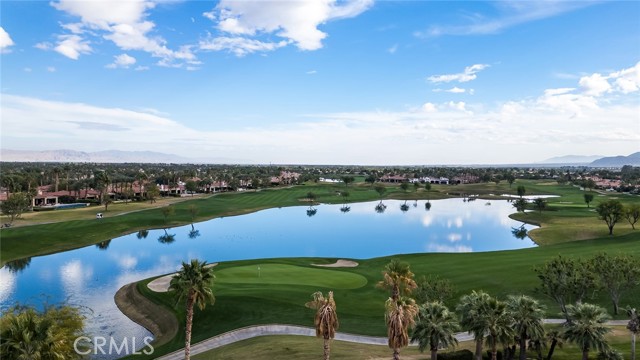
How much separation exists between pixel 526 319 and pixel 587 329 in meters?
3.99

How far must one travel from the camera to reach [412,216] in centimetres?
13200

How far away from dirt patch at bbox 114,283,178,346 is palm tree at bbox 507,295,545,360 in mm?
29639

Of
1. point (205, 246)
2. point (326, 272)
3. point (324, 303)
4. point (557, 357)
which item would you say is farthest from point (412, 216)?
point (324, 303)

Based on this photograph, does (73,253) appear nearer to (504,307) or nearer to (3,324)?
(3,324)

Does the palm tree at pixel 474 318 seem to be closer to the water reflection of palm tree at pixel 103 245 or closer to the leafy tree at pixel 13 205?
the water reflection of palm tree at pixel 103 245

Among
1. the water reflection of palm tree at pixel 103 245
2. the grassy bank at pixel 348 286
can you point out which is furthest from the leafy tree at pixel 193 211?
the grassy bank at pixel 348 286

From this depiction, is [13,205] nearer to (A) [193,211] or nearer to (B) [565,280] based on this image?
(A) [193,211]

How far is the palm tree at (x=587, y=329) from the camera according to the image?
86.4 ft

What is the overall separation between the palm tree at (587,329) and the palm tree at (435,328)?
26.8ft

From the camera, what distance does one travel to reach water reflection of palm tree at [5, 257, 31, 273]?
6588cm

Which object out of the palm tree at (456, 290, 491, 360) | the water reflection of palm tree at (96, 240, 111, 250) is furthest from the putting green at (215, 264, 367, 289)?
the water reflection of palm tree at (96, 240, 111, 250)

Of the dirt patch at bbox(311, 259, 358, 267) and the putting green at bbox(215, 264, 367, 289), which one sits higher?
the putting green at bbox(215, 264, 367, 289)

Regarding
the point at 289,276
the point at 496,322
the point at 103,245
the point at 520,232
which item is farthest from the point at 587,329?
the point at 103,245

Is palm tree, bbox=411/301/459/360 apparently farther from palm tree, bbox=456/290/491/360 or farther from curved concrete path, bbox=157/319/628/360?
curved concrete path, bbox=157/319/628/360
